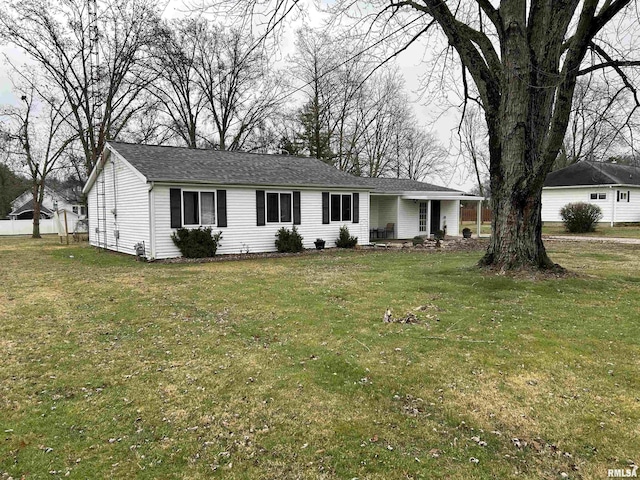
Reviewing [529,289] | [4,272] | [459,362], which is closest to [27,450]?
[459,362]

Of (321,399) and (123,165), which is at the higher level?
(123,165)

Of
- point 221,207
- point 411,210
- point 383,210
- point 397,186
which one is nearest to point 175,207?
point 221,207

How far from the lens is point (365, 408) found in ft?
11.7

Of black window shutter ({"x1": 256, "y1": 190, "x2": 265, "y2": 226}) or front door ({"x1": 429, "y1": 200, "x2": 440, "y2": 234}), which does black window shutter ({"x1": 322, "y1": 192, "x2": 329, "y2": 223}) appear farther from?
front door ({"x1": 429, "y1": 200, "x2": 440, "y2": 234})

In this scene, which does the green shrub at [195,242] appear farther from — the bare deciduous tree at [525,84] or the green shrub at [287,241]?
the bare deciduous tree at [525,84]

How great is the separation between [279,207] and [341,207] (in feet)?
10.3

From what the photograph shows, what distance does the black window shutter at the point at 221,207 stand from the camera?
1445cm

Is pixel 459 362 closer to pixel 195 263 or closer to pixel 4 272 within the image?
pixel 195 263

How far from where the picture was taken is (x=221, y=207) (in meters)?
14.5

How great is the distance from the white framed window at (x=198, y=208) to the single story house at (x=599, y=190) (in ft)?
82.3

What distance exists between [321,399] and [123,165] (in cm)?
1443

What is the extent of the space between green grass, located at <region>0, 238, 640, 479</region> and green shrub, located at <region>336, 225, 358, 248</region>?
366 inches

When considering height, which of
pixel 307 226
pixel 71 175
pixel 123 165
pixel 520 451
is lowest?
pixel 520 451

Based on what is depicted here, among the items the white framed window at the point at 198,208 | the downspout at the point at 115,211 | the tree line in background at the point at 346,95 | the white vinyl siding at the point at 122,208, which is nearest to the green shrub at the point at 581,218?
the tree line in background at the point at 346,95
